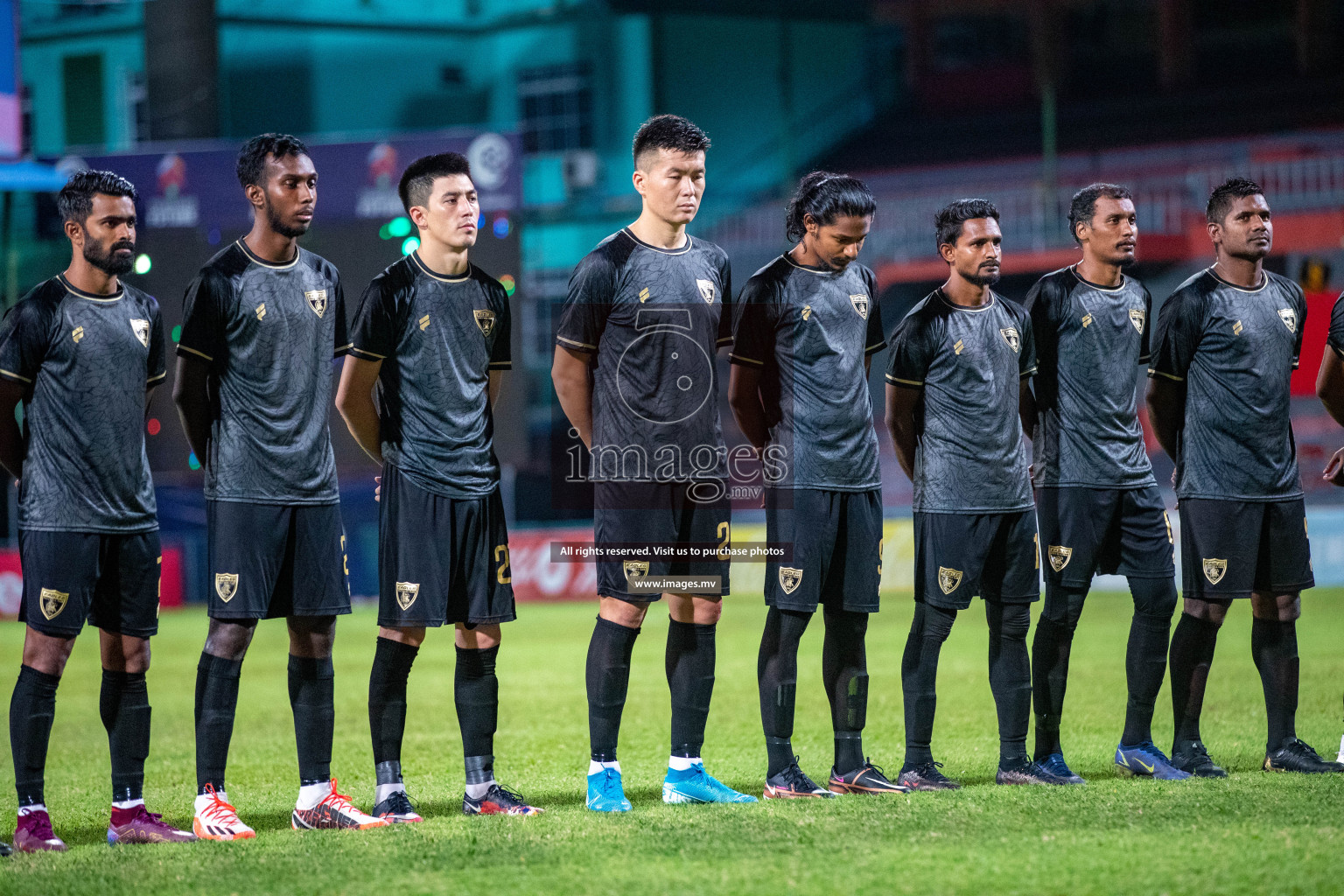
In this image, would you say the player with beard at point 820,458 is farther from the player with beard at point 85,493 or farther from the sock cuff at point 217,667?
the player with beard at point 85,493

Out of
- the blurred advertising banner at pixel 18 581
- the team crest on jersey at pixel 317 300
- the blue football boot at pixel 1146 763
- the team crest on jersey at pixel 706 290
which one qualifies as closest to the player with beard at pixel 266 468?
the team crest on jersey at pixel 317 300

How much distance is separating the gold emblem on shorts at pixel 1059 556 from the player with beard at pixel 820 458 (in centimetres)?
81

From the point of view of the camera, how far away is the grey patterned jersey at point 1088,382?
19.4 feet

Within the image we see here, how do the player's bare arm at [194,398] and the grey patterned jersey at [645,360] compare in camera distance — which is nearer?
the player's bare arm at [194,398]

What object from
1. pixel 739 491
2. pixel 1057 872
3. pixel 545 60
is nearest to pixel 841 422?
pixel 739 491

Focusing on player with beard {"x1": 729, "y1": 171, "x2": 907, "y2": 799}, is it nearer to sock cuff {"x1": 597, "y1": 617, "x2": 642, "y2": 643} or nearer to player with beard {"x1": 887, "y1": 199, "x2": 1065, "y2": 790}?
player with beard {"x1": 887, "y1": 199, "x2": 1065, "y2": 790}

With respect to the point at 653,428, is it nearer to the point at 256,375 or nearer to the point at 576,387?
the point at 576,387

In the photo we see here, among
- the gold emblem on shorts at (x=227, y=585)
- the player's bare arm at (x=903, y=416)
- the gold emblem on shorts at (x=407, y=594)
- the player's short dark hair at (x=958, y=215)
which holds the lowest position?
the gold emblem on shorts at (x=407, y=594)

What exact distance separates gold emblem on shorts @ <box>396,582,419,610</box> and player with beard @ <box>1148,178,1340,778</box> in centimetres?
307

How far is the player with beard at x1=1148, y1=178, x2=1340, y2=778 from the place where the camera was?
601 centimetres

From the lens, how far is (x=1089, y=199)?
6.08 m

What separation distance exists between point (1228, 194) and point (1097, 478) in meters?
1.35

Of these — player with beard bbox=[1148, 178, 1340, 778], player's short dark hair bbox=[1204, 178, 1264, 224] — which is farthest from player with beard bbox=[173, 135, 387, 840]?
player's short dark hair bbox=[1204, 178, 1264, 224]

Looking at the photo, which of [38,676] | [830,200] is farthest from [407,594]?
[830,200]
